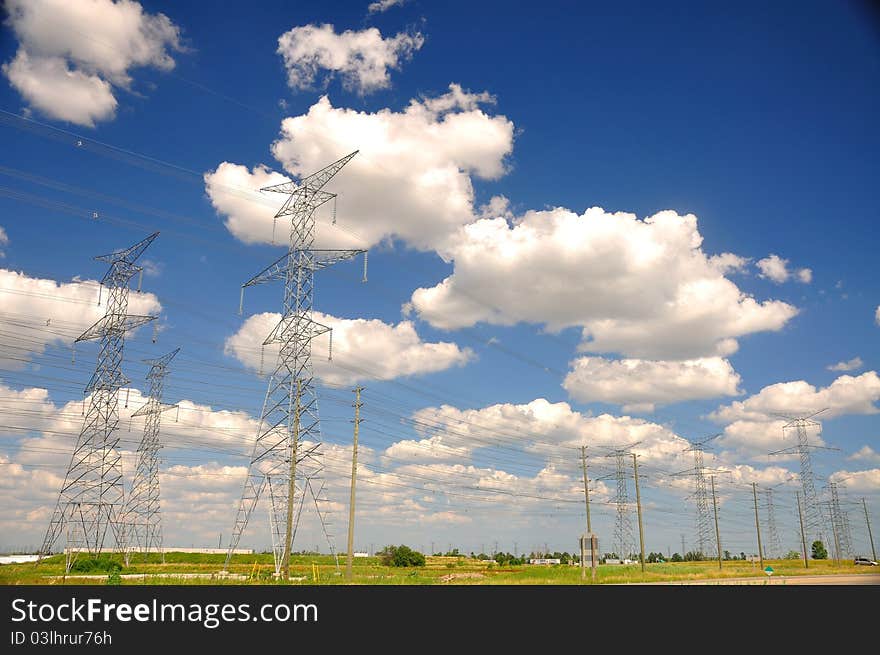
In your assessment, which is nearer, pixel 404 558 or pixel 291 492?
pixel 291 492

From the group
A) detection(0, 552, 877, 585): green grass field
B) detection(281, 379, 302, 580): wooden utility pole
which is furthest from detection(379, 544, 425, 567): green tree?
detection(281, 379, 302, 580): wooden utility pole

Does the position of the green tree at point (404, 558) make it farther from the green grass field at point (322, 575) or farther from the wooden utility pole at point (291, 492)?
the wooden utility pole at point (291, 492)

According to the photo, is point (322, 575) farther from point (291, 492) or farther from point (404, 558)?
point (404, 558)

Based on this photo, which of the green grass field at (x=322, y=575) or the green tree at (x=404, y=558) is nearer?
the green grass field at (x=322, y=575)

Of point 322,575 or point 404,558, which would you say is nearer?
point 322,575

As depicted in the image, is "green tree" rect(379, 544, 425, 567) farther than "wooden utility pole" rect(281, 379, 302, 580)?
Yes

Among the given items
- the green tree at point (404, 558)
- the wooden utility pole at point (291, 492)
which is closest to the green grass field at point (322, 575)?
the wooden utility pole at point (291, 492)

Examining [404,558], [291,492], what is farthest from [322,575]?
[404,558]

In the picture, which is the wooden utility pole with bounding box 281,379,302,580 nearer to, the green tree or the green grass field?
the green grass field
